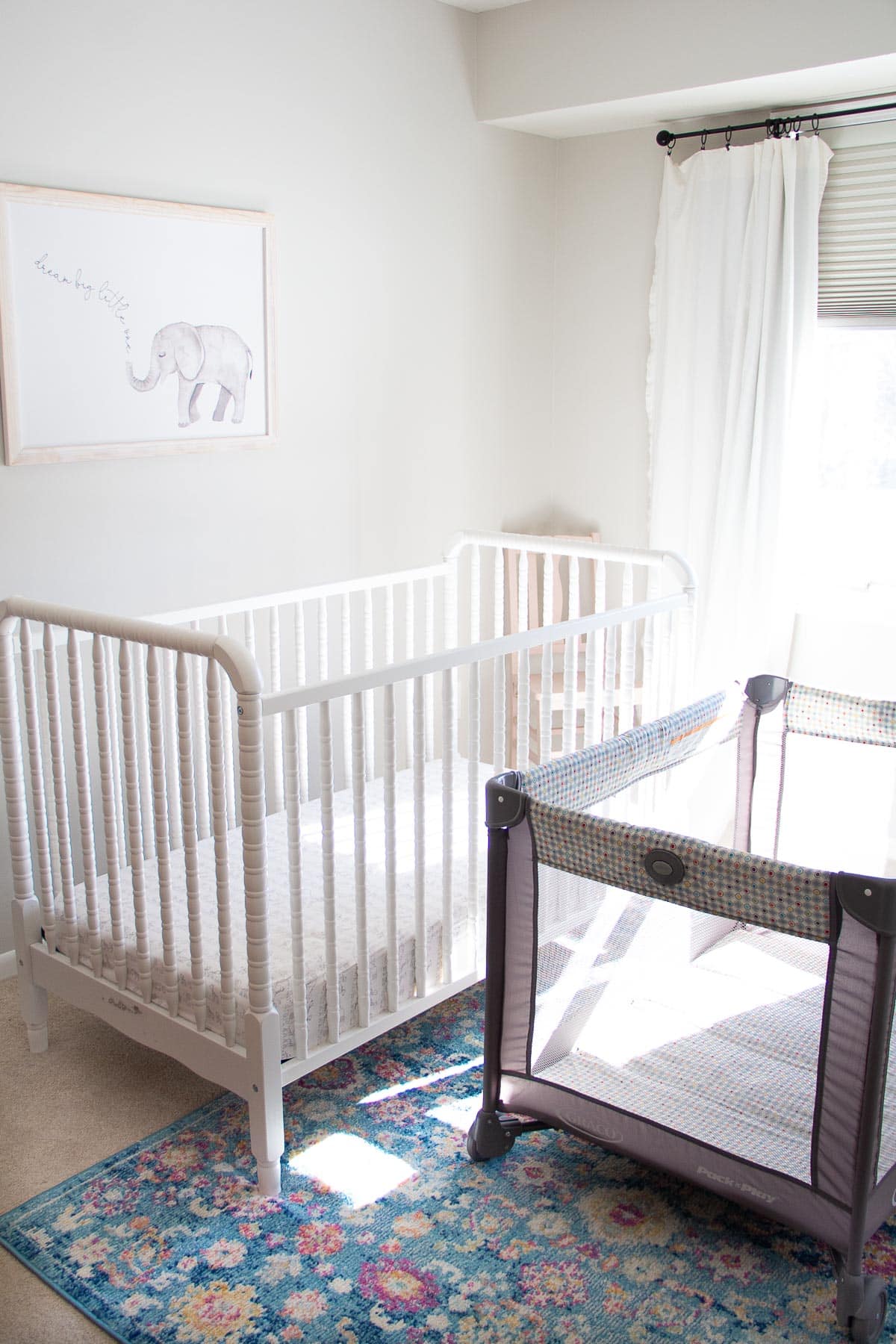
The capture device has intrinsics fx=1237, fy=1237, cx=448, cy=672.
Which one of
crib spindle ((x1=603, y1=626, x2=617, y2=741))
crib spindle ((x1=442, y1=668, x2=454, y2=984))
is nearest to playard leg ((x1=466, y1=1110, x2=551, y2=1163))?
crib spindle ((x1=442, y1=668, x2=454, y2=984))

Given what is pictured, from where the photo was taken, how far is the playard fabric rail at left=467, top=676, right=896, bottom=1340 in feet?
5.16

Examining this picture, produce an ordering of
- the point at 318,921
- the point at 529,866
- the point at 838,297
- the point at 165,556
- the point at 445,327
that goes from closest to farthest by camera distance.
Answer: the point at 529,866 < the point at 318,921 < the point at 165,556 < the point at 838,297 < the point at 445,327

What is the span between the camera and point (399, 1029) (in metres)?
2.43

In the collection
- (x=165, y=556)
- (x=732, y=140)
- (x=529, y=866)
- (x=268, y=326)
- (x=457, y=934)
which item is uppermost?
(x=732, y=140)

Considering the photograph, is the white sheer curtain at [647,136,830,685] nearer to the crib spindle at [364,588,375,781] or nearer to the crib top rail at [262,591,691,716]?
the crib top rail at [262,591,691,716]

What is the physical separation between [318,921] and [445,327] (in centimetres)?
192

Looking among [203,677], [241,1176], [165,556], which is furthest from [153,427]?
[241,1176]

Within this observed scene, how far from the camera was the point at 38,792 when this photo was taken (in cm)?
217

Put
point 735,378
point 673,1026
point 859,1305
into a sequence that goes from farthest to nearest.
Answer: point 735,378
point 673,1026
point 859,1305

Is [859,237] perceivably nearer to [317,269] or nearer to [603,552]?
[603,552]

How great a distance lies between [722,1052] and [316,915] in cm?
74

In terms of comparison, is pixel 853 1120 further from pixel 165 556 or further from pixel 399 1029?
pixel 165 556

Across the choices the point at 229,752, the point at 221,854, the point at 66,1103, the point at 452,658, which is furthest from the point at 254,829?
the point at 229,752

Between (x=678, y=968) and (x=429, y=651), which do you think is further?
(x=429, y=651)
